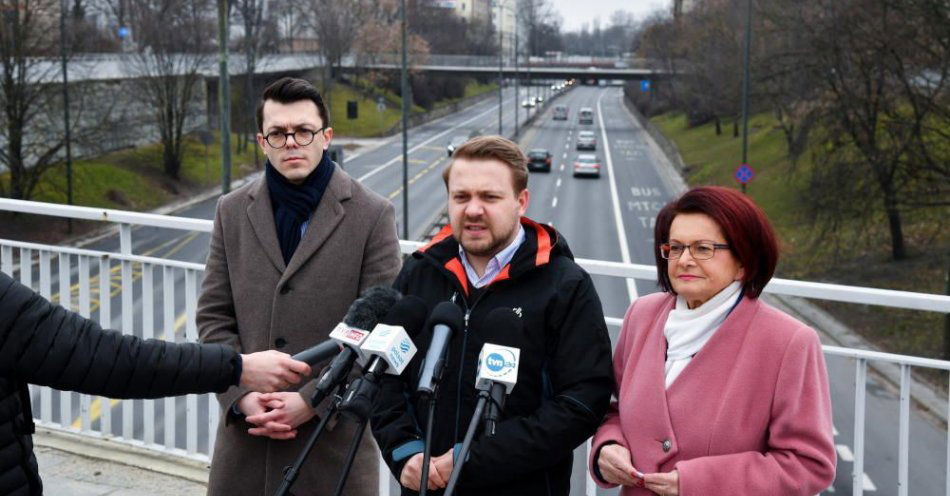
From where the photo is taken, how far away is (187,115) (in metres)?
46.0

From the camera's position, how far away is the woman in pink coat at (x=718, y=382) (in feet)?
9.12

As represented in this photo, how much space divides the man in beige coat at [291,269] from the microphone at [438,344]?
1.04m

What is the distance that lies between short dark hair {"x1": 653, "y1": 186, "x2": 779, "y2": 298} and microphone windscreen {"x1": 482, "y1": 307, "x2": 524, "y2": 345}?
50 cm

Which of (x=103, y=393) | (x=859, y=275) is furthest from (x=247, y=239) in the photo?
(x=859, y=275)

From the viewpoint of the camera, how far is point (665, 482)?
9.36 feet

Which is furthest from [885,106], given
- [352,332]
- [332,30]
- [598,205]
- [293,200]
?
[332,30]

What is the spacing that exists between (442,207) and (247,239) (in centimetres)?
4041

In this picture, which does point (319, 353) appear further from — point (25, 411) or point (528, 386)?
point (25, 411)

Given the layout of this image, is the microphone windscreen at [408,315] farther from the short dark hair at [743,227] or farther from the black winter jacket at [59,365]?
the short dark hair at [743,227]

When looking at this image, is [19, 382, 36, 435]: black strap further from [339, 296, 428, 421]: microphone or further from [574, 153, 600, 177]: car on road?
[574, 153, 600, 177]: car on road

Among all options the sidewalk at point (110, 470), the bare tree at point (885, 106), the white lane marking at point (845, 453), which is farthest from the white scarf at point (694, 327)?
the bare tree at point (885, 106)

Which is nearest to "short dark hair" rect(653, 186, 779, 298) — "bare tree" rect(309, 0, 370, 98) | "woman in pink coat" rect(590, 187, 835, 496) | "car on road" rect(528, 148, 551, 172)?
"woman in pink coat" rect(590, 187, 835, 496)

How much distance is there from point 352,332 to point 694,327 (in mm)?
1017

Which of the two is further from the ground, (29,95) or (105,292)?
(29,95)
